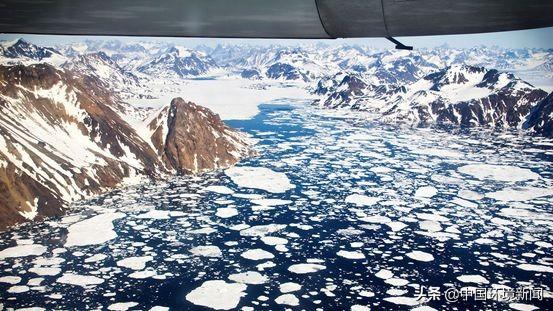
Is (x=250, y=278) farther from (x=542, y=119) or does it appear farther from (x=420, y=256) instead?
(x=542, y=119)

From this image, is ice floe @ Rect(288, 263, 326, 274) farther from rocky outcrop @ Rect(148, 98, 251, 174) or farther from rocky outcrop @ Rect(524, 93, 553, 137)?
rocky outcrop @ Rect(524, 93, 553, 137)

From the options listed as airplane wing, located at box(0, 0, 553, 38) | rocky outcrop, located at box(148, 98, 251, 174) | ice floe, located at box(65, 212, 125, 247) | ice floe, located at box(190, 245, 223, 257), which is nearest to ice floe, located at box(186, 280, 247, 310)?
ice floe, located at box(190, 245, 223, 257)

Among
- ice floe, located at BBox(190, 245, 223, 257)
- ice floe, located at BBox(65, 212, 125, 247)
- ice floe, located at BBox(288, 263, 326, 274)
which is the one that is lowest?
ice floe, located at BBox(288, 263, 326, 274)

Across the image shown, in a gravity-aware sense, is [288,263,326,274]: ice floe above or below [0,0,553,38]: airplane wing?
below

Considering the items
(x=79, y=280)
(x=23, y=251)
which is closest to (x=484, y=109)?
(x=79, y=280)

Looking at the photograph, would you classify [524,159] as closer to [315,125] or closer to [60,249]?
[315,125]

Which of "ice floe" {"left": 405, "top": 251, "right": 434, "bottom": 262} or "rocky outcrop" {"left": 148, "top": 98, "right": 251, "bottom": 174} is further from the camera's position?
"rocky outcrop" {"left": 148, "top": 98, "right": 251, "bottom": 174}

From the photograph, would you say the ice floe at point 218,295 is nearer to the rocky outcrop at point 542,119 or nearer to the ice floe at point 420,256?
the ice floe at point 420,256

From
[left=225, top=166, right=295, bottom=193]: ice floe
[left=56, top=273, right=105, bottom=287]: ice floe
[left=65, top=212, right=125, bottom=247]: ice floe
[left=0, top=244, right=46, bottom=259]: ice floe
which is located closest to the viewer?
[left=56, top=273, right=105, bottom=287]: ice floe
